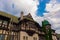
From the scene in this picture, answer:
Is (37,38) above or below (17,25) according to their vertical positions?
below

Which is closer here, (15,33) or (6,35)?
(6,35)

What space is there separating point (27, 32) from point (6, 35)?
25.3 ft

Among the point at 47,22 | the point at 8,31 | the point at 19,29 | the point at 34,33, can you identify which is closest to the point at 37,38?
the point at 34,33

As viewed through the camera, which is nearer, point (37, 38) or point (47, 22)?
point (37, 38)

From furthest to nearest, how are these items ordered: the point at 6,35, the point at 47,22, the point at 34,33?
the point at 47,22 < the point at 34,33 < the point at 6,35

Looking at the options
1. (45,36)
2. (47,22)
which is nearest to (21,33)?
(45,36)

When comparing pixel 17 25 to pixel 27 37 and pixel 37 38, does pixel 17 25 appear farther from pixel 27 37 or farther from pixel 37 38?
pixel 37 38

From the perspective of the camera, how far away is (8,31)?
128 ft

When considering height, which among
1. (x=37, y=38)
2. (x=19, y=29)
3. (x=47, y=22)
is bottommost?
(x=37, y=38)

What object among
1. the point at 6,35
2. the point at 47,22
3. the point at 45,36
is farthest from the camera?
the point at 47,22

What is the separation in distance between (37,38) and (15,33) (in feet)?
31.6

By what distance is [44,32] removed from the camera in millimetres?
52375

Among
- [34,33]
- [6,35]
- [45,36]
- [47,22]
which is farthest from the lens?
[47,22]

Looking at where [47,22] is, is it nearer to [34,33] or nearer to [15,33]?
[34,33]
